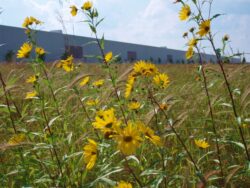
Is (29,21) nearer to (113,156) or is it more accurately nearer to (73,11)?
(73,11)

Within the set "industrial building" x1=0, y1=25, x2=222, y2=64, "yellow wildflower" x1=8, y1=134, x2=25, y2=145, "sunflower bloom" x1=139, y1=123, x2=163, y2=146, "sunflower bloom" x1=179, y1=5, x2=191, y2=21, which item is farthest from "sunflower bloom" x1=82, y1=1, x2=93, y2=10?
"industrial building" x1=0, y1=25, x2=222, y2=64

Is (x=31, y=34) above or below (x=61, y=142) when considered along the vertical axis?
above

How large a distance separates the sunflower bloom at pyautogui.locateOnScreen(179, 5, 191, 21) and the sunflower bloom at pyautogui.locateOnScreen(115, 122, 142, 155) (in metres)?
1.23

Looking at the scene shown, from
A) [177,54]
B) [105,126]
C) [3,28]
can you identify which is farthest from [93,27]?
[177,54]

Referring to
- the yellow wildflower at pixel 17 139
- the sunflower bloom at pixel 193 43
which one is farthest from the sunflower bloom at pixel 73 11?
the yellow wildflower at pixel 17 139

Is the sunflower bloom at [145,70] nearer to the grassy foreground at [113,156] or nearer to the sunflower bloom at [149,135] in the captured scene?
the grassy foreground at [113,156]

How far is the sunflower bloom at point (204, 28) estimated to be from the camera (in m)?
2.07

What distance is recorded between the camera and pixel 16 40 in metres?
32.1

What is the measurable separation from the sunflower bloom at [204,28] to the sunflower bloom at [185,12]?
8.8 inches

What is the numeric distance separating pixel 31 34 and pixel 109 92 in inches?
26.8

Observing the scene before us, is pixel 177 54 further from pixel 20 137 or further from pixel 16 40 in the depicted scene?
pixel 20 137

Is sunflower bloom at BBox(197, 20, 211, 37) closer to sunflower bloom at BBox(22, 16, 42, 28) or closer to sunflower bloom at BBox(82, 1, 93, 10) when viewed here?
sunflower bloom at BBox(82, 1, 93, 10)

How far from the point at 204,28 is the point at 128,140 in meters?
1.05

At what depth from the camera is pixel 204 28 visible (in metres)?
2.06
